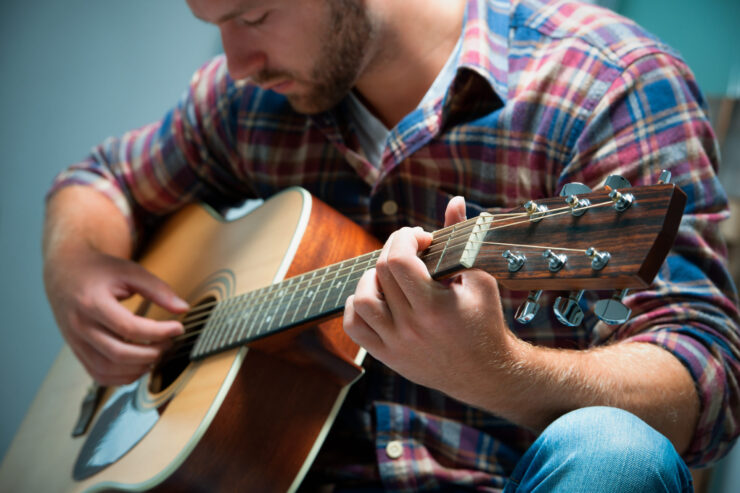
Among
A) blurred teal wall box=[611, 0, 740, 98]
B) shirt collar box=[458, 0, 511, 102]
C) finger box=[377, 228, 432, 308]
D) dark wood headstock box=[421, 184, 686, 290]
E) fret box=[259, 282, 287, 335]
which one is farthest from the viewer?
blurred teal wall box=[611, 0, 740, 98]

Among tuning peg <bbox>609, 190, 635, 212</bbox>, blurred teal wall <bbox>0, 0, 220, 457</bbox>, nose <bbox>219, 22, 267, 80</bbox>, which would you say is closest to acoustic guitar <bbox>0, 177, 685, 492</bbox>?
tuning peg <bbox>609, 190, 635, 212</bbox>

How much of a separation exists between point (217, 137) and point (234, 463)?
0.68 meters

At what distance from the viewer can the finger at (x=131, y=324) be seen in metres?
1.10

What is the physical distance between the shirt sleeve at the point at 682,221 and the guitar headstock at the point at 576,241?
297 mm

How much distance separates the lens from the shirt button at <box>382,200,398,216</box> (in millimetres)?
1097

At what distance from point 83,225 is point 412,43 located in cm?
76

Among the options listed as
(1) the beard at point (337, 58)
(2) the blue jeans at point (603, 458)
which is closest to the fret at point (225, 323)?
(1) the beard at point (337, 58)

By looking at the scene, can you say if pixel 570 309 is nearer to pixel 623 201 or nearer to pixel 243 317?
pixel 623 201

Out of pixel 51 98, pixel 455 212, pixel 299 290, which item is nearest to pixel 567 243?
pixel 455 212

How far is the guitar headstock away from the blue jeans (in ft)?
0.52

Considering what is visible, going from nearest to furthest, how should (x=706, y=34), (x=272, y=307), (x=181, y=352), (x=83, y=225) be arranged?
1. (x=272, y=307)
2. (x=181, y=352)
3. (x=83, y=225)
4. (x=706, y=34)

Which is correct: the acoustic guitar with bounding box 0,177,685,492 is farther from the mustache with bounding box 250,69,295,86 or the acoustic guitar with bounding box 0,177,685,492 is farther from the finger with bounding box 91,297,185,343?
the mustache with bounding box 250,69,295,86

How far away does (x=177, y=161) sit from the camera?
1407 millimetres

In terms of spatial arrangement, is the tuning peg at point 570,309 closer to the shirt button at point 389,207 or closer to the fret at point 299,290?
the fret at point 299,290
